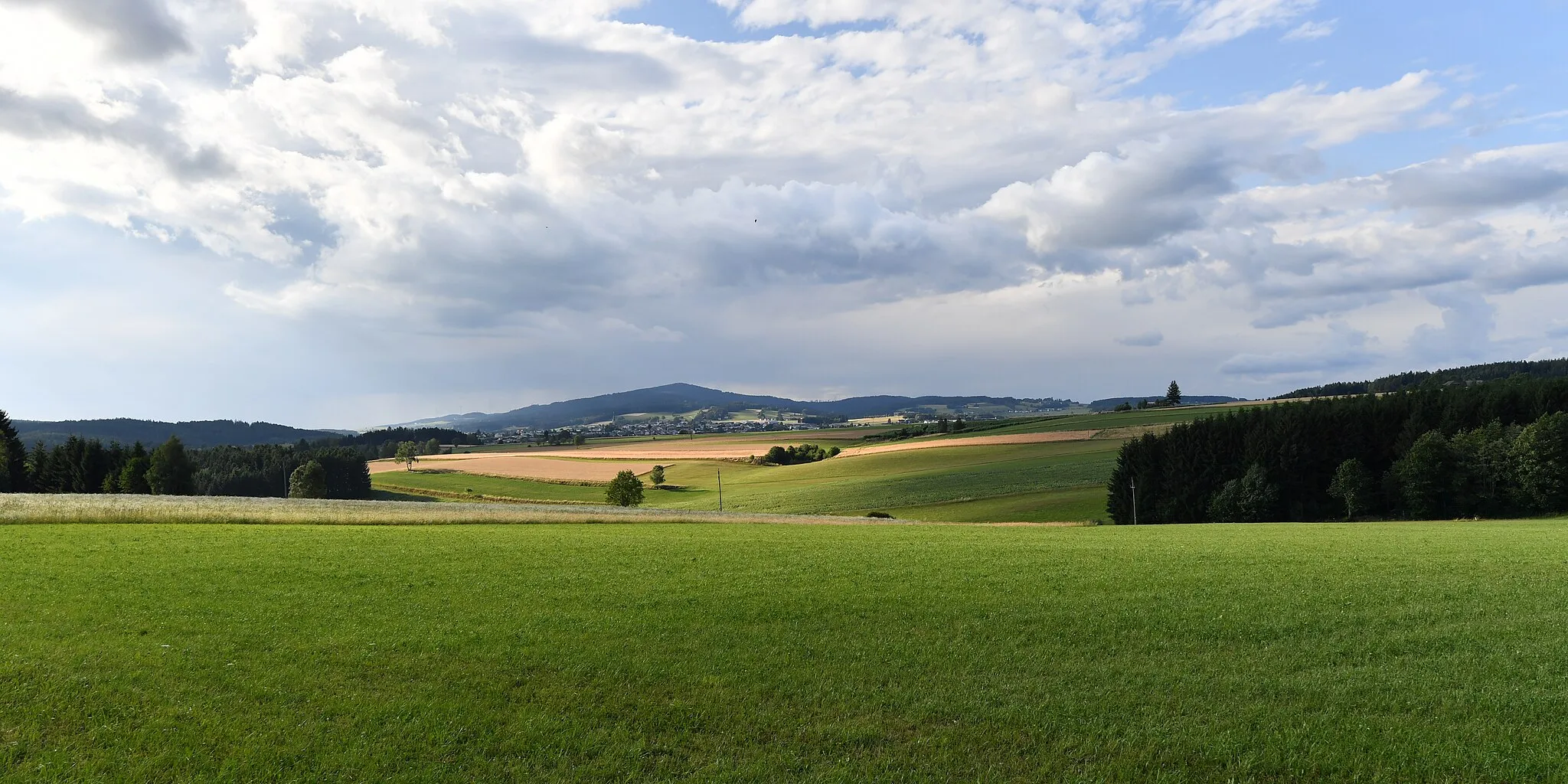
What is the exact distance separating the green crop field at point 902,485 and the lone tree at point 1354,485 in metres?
19.9

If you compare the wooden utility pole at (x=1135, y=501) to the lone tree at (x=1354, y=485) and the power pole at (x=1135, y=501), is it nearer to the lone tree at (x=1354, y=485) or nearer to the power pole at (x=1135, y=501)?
the power pole at (x=1135, y=501)

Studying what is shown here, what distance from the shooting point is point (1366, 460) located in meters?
76.8

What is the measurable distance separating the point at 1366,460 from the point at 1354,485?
7750 millimetres

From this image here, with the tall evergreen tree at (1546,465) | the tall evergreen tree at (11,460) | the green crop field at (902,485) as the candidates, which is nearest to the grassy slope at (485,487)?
the green crop field at (902,485)

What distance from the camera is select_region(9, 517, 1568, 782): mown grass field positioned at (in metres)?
9.69

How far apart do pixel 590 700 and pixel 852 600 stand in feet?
25.8

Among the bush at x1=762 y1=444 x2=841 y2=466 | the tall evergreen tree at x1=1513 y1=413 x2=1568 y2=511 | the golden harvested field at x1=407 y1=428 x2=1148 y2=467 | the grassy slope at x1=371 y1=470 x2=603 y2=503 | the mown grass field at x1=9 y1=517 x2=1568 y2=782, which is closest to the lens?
the mown grass field at x1=9 y1=517 x2=1568 y2=782

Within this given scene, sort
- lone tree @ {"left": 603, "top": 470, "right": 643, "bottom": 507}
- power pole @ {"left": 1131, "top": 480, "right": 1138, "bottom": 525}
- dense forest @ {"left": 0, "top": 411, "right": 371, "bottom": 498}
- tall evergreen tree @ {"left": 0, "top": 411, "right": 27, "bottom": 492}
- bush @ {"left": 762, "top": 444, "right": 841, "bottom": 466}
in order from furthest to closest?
bush @ {"left": 762, "top": 444, "right": 841, "bottom": 466}, lone tree @ {"left": 603, "top": 470, "right": 643, "bottom": 507}, dense forest @ {"left": 0, "top": 411, "right": 371, "bottom": 498}, tall evergreen tree @ {"left": 0, "top": 411, "right": 27, "bottom": 492}, power pole @ {"left": 1131, "top": 480, "right": 1138, "bottom": 525}

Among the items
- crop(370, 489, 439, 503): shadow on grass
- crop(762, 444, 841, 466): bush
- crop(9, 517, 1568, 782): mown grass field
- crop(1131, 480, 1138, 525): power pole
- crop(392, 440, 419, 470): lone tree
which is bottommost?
crop(1131, 480, 1138, 525): power pole

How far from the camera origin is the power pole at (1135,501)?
246 ft

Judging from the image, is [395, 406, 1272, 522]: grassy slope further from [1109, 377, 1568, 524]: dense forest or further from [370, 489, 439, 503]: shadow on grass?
[1109, 377, 1568, 524]: dense forest

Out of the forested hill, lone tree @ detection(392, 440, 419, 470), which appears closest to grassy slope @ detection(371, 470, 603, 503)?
lone tree @ detection(392, 440, 419, 470)

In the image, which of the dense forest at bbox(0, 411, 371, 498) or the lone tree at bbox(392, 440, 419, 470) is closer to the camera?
the dense forest at bbox(0, 411, 371, 498)

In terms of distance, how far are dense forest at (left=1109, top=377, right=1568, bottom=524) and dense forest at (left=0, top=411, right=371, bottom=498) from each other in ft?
343
